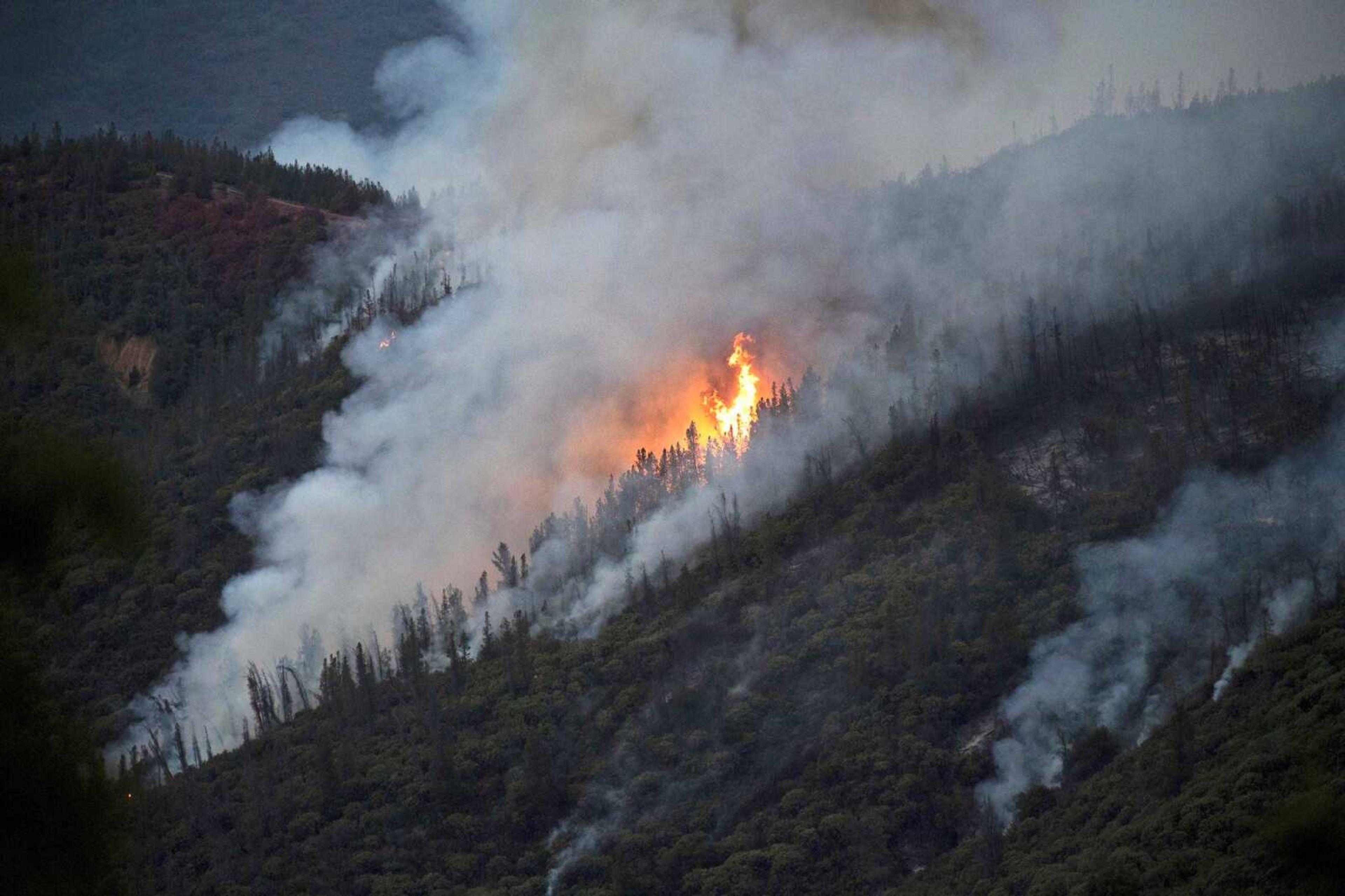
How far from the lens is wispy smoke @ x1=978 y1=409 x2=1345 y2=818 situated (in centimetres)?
9681

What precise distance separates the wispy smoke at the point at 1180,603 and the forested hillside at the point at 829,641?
3.04 feet

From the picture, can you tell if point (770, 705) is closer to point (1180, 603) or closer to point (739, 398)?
point (1180, 603)

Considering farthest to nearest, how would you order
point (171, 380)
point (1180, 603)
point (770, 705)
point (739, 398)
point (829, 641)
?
point (171, 380)
point (739, 398)
point (829, 641)
point (770, 705)
point (1180, 603)

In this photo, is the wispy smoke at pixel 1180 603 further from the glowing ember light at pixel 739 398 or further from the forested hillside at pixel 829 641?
the glowing ember light at pixel 739 398

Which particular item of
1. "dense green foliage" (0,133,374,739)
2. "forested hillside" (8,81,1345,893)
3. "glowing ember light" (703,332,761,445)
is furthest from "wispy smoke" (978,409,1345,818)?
"dense green foliage" (0,133,374,739)

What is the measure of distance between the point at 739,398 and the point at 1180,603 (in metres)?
71.6

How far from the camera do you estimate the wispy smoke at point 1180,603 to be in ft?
318

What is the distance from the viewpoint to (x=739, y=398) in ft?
562

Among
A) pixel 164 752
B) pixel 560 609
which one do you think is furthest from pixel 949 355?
pixel 164 752

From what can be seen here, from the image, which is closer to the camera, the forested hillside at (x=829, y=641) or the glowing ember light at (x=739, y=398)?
the forested hillside at (x=829, y=641)

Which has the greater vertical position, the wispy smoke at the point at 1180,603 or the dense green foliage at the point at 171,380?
the dense green foliage at the point at 171,380

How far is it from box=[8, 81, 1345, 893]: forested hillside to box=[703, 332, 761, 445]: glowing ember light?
8841 mm

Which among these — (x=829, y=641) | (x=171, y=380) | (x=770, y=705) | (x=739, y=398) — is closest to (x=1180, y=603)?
(x=829, y=641)

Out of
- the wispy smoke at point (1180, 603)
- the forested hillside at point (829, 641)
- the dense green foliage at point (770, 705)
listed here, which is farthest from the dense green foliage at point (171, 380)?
the wispy smoke at point (1180, 603)
